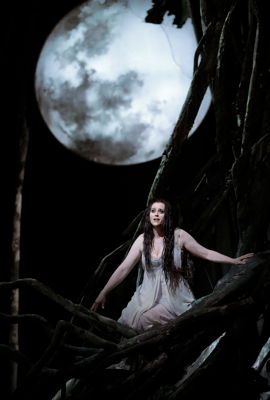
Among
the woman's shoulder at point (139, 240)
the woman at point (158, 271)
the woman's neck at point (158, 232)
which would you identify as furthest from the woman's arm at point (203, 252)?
the woman's shoulder at point (139, 240)

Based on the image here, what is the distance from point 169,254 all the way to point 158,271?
0.40 feet

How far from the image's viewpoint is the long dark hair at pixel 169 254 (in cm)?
298

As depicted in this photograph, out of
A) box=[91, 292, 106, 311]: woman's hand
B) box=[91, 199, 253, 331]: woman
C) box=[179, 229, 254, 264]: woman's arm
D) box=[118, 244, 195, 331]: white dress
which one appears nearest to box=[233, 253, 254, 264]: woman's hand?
box=[179, 229, 254, 264]: woman's arm

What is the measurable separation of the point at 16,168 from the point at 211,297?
104 inches

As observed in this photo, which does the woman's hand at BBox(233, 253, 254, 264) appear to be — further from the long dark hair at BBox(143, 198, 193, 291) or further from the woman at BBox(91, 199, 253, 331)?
the long dark hair at BBox(143, 198, 193, 291)

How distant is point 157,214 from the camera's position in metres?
3.14

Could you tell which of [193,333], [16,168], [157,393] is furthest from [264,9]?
[16,168]

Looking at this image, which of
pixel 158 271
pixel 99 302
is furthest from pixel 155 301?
pixel 99 302

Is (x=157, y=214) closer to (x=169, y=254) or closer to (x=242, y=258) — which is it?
(x=169, y=254)

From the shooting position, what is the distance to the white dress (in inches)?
111

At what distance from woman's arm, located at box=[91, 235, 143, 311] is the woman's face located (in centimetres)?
14

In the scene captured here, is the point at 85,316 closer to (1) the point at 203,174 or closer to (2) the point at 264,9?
(1) the point at 203,174

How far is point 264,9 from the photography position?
2924mm

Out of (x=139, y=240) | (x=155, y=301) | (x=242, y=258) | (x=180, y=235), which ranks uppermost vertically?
(x=242, y=258)
